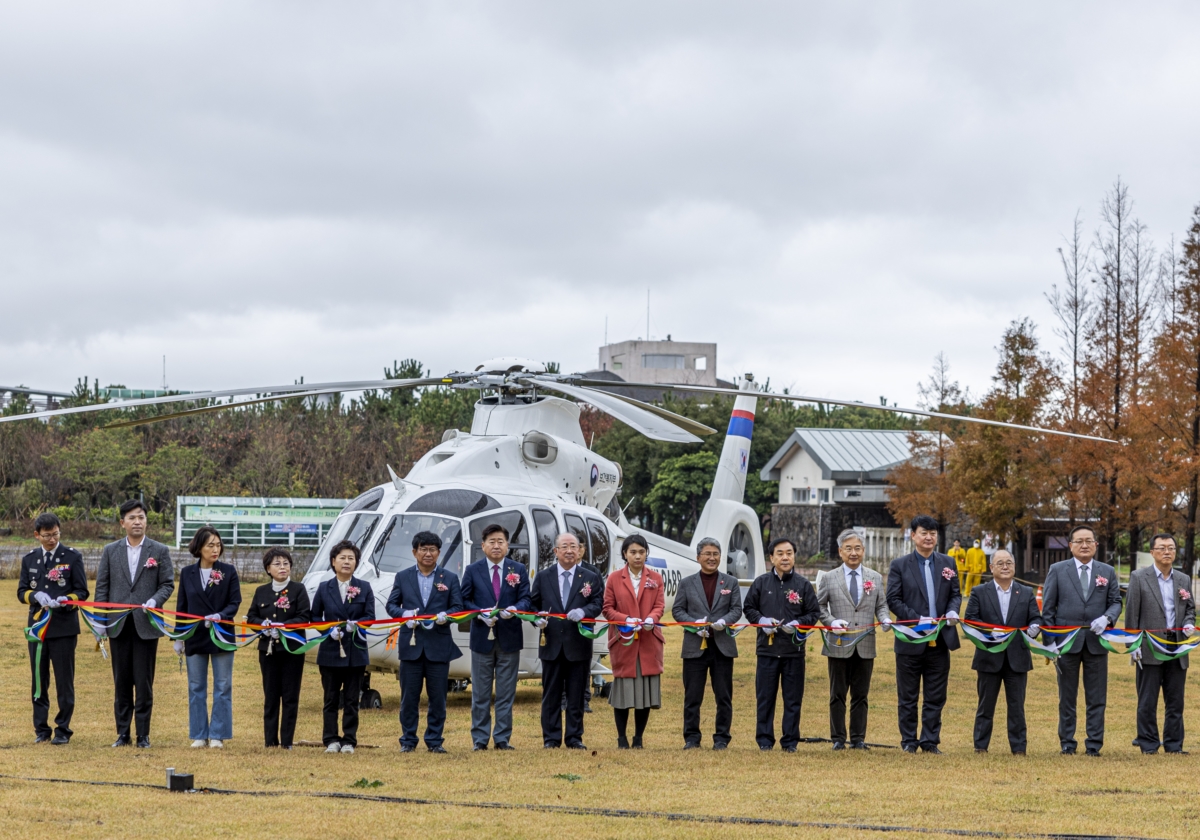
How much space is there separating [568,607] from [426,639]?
3.78 feet

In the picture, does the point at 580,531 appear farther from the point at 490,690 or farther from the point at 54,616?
the point at 54,616

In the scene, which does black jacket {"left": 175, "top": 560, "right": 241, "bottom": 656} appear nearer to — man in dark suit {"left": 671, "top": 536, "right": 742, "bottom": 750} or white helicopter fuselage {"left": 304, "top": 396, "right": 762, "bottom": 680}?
white helicopter fuselage {"left": 304, "top": 396, "right": 762, "bottom": 680}

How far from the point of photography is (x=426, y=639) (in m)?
9.50

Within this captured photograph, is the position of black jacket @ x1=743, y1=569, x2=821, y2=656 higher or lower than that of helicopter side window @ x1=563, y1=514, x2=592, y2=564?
lower

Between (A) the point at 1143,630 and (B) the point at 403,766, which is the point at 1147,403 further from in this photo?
(B) the point at 403,766

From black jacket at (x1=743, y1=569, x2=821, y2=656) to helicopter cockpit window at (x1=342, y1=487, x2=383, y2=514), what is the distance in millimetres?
4322

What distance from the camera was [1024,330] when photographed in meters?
33.2

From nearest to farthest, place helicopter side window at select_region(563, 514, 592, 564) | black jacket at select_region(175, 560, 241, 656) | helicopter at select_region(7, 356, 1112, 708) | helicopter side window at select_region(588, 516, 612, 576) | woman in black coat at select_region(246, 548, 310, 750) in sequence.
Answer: black jacket at select_region(175, 560, 241, 656)
woman in black coat at select_region(246, 548, 310, 750)
helicopter at select_region(7, 356, 1112, 708)
helicopter side window at select_region(563, 514, 592, 564)
helicopter side window at select_region(588, 516, 612, 576)

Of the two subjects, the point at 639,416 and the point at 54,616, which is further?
the point at 639,416

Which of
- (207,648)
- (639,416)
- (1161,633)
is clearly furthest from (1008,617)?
(207,648)

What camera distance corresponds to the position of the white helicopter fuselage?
11.9m

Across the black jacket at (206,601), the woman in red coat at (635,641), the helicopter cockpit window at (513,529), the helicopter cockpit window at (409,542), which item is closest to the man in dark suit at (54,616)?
the black jacket at (206,601)

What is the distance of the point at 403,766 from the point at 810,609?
3.34 m

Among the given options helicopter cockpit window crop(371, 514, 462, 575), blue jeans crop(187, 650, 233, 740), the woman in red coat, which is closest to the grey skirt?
the woman in red coat
